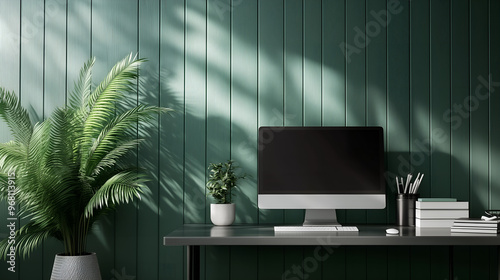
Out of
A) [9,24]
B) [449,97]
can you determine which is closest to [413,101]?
[449,97]

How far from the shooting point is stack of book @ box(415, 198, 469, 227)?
118 inches

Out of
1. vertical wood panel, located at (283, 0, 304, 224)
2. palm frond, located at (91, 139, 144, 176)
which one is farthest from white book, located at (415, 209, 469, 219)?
palm frond, located at (91, 139, 144, 176)

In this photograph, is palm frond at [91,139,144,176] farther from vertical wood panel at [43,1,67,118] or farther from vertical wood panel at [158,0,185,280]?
vertical wood panel at [43,1,67,118]

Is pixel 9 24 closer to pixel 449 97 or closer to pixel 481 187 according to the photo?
pixel 449 97

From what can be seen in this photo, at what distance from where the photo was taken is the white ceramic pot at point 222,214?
3109 mm

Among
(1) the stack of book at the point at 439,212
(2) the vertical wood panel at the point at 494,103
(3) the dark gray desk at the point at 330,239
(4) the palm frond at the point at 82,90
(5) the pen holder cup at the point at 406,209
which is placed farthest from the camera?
(2) the vertical wood panel at the point at 494,103

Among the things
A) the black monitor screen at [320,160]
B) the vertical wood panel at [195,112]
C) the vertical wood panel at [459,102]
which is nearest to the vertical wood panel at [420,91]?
the vertical wood panel at [459,102]

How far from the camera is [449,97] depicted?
335cm

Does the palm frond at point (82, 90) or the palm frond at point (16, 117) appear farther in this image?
the palm frond at point (82, 90)

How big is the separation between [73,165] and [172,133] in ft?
2.10

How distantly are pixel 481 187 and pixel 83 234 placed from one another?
2.35 m

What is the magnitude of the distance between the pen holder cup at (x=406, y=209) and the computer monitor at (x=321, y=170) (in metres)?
0.14

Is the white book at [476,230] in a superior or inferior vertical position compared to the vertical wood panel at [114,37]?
inferior

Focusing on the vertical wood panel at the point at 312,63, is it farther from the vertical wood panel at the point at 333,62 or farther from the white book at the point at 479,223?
the white book at the point at 479,223
